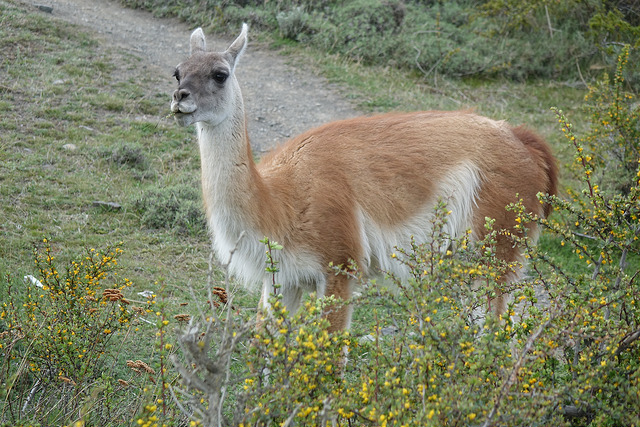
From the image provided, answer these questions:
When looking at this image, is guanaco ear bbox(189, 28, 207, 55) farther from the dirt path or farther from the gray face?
the dirt path

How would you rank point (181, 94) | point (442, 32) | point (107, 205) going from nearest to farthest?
point (181, 94) → point (107, 205) → point (442, 32)

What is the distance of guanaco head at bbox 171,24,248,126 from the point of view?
4.38 metres

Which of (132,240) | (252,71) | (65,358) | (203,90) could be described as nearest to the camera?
(65,358)

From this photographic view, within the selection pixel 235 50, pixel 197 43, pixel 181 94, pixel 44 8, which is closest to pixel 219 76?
pixel 181 94

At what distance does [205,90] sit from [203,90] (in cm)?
1

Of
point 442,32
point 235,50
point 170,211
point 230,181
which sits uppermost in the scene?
point 235,50

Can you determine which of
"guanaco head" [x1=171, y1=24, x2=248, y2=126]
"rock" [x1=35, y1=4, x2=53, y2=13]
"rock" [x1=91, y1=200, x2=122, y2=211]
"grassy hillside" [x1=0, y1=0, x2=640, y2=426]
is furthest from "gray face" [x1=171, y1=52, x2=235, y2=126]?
"rock" [x1=35, y1=4, x2=53, y2=13]

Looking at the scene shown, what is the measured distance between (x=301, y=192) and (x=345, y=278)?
0.67 metres

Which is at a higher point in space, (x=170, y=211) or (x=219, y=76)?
(x=219, y=76)

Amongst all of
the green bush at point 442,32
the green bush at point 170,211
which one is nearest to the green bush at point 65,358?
the green bush at point 170,211

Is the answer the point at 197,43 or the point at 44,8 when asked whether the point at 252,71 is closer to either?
the point at 44,8

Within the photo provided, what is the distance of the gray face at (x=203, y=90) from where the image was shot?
14.4 feet

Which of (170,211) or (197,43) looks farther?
(170,211)

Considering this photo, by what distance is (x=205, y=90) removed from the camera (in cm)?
450
